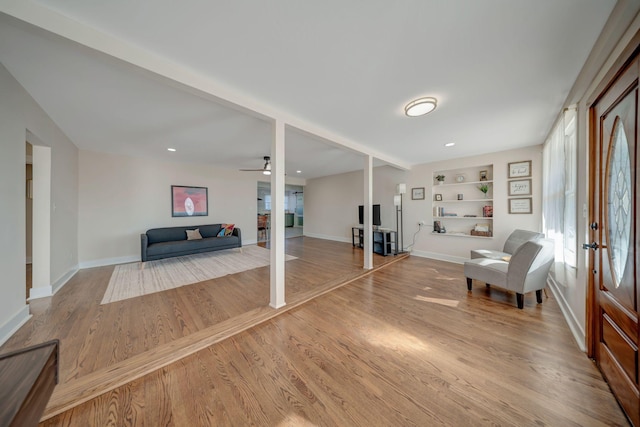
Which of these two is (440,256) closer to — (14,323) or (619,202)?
(619,202)

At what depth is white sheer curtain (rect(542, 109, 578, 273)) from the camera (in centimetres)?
208

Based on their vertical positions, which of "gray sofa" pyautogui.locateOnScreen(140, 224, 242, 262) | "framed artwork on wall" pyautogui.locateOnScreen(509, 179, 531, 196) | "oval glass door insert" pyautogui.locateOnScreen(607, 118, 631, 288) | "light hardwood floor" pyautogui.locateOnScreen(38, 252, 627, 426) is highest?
"framed artwork on wall" pyautogui.locateOnScreen(509, 179, 531, 196)

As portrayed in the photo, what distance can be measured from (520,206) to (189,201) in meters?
7.56

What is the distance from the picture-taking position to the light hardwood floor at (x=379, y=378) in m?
1.20

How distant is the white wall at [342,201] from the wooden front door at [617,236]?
3.93 m

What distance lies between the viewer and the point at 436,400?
4.26 feet

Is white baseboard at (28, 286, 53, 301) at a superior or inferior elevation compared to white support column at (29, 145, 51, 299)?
inferior

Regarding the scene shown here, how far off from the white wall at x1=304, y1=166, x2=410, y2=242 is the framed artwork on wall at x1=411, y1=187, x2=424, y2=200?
0.77 feet

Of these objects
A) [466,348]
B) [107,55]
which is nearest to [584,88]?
[466,348]

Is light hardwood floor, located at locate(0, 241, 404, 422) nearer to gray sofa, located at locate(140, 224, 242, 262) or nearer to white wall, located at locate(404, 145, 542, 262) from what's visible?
gray sofa, located at locate(140, 224, 242, 262)

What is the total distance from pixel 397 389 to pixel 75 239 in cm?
592

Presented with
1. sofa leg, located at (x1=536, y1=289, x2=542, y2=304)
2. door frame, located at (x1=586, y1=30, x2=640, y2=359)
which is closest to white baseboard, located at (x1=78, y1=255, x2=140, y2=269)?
door frame, located at (x1=586, y1=30, x2=640, y2=359)

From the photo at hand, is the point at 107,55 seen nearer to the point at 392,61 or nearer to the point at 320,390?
the point at 392,61

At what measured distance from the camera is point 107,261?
14.3ft
